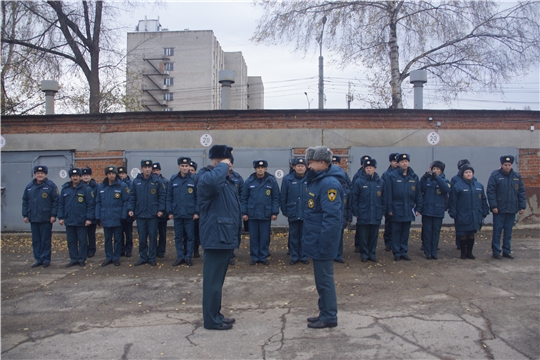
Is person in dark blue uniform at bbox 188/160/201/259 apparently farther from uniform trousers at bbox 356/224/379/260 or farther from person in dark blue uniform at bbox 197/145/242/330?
person in dark blue uniform at bbox 197/145/242/330

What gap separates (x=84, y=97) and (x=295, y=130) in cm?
1419

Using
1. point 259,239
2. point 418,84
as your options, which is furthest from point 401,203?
point 418,84

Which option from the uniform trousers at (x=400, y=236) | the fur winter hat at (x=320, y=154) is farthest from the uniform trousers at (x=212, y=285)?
the uniform trousers at (x=400, y=236)

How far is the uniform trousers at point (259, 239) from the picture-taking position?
887cm

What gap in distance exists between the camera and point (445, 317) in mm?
5457

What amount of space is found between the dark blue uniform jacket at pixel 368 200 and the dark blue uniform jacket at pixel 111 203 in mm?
4805

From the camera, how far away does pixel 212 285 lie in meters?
5.14

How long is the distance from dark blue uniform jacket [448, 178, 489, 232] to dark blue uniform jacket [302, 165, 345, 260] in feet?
15.5

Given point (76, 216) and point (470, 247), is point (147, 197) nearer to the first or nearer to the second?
point (76, 216)

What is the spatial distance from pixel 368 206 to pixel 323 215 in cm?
394

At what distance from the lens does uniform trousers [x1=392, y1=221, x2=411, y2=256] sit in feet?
29.2

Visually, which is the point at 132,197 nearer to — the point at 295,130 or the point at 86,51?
the point at 295,130

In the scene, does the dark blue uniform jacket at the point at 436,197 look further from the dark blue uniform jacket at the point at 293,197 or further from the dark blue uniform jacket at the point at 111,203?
the dark blue uniform jacket at the point at 111,203

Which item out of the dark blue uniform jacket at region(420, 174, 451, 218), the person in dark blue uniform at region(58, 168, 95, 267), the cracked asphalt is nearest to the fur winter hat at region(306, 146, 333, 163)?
the cracked asphalt
